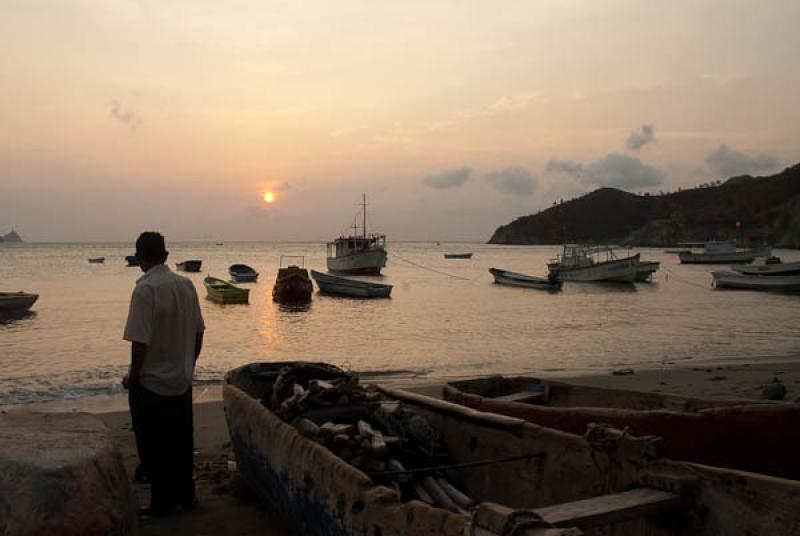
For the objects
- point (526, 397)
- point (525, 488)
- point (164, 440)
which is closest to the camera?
point (525, 488)

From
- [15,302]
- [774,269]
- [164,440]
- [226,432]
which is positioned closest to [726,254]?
[774,269]

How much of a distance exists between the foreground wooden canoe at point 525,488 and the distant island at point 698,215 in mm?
119490

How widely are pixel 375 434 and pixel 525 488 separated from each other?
1.12 meters

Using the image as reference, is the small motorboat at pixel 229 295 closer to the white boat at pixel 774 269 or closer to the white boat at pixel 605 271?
the white boat at pixel 605 271

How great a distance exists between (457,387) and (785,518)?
4.67 meters

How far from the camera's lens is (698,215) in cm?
16500

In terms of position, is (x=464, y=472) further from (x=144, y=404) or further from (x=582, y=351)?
(x=582, y=351)

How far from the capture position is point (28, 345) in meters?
19.5

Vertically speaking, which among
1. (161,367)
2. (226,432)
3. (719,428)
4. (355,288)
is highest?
(161,367)

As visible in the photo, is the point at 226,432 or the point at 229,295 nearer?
the point at 226,432

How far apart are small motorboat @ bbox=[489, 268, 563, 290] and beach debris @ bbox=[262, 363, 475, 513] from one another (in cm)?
3964

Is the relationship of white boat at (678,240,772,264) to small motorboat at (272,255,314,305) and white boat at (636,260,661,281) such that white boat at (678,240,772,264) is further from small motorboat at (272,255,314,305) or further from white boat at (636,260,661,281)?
small motorboat at (272,255,314,305)

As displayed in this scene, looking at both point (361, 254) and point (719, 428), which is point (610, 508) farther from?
point (361, 254)

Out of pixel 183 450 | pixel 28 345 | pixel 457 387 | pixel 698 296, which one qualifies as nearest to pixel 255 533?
pixel 183 450
